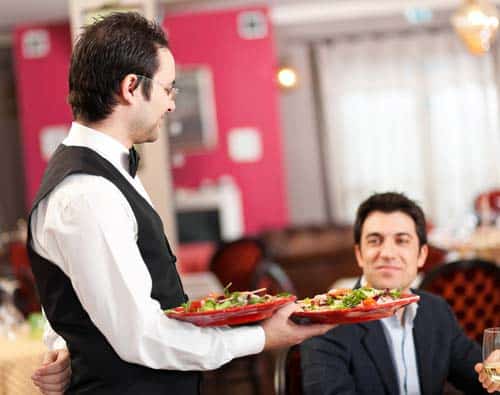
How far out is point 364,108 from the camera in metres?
14.0

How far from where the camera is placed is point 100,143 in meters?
2.04

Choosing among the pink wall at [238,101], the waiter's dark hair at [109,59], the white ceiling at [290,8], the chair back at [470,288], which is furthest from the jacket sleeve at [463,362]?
the pink wall at [238,101]

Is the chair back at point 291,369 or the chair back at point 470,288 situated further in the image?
the chair back at point 470,288

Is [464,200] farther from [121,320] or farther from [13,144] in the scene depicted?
[121,320]

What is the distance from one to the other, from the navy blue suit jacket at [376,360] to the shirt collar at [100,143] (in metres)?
0.96

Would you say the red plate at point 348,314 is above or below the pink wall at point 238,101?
below

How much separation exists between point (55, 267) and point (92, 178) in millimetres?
194

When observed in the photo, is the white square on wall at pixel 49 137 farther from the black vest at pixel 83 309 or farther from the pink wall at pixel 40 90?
the black vest at pixel 83 309

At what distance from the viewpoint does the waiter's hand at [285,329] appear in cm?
203

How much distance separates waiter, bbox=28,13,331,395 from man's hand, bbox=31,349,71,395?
1.8 inches

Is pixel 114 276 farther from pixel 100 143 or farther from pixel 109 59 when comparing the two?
pixel 109 59

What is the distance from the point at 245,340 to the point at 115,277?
0.29 metres

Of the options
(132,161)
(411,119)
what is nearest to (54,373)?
(132,161)

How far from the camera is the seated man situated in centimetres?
277
